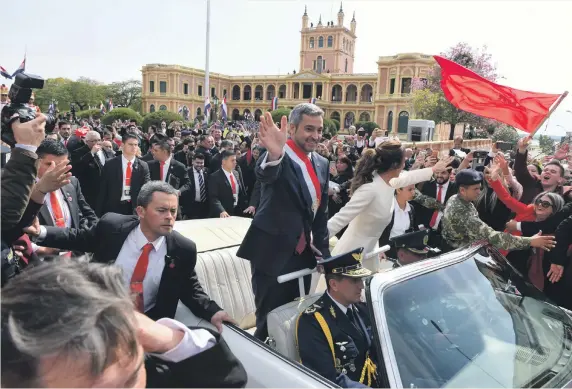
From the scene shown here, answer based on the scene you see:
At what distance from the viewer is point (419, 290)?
2.12m

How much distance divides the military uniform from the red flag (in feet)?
8.40

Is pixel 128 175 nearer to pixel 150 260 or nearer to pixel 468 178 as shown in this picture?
pixel 150 260

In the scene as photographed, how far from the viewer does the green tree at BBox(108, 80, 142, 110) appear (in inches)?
3391

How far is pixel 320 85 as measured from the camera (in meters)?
84.4

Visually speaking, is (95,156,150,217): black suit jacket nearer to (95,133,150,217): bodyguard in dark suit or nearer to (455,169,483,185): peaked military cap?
(95,133,150,217): bodyguard in dark suit

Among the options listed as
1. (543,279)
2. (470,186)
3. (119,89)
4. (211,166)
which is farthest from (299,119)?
(119,89)

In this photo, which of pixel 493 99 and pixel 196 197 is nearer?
pixel 493 99

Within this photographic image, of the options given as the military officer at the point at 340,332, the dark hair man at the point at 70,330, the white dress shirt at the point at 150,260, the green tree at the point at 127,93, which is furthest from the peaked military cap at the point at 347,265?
the green tree at the point at 127,93

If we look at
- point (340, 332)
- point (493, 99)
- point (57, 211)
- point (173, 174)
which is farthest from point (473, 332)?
point (173, 174)

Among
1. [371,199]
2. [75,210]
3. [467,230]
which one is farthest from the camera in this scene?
[75,210]

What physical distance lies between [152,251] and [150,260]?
0.18 ft

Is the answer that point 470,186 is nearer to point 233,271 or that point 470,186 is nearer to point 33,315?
point 233,271

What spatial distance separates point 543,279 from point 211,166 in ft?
18.2

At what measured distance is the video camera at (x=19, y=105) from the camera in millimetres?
2055
